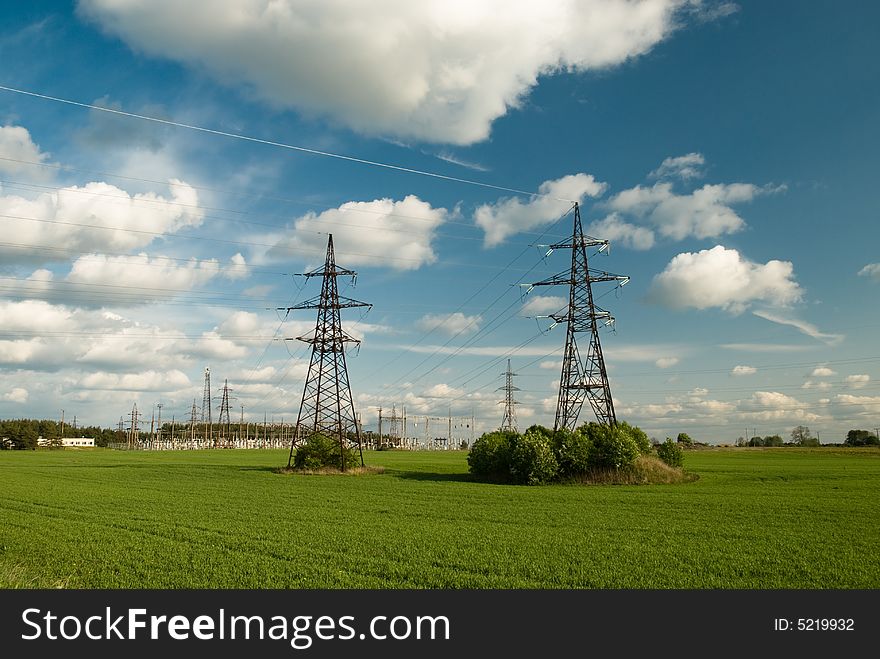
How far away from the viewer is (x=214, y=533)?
25031mm

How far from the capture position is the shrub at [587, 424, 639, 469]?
49594 millimetres

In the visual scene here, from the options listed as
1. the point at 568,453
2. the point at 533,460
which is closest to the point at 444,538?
the point at 533,460

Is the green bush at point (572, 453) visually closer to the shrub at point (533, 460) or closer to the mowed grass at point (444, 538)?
the shrub at point (533, 460)

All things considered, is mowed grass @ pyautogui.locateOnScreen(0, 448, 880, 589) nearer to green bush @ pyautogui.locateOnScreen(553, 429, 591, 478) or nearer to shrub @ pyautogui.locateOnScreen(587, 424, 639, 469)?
shrub @ pyautogui.locateOnScreen(587, 424, 639, 469)

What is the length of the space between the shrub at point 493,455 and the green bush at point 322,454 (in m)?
12.4

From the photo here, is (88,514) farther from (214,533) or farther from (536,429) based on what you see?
(536,429)

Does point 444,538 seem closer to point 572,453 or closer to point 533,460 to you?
point 533,460

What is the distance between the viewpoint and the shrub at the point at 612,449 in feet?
163

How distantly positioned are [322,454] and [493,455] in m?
17.1

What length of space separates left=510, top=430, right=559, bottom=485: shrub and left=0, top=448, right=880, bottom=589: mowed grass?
15.2 feet

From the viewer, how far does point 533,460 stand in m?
49.9

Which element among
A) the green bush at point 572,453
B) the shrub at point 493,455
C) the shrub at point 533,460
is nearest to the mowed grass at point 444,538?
the shrub at point 533,460

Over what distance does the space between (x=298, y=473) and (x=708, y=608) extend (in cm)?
5237

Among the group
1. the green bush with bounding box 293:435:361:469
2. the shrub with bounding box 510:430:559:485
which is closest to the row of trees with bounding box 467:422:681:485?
the shrub with bounding box 510:430:559:485
